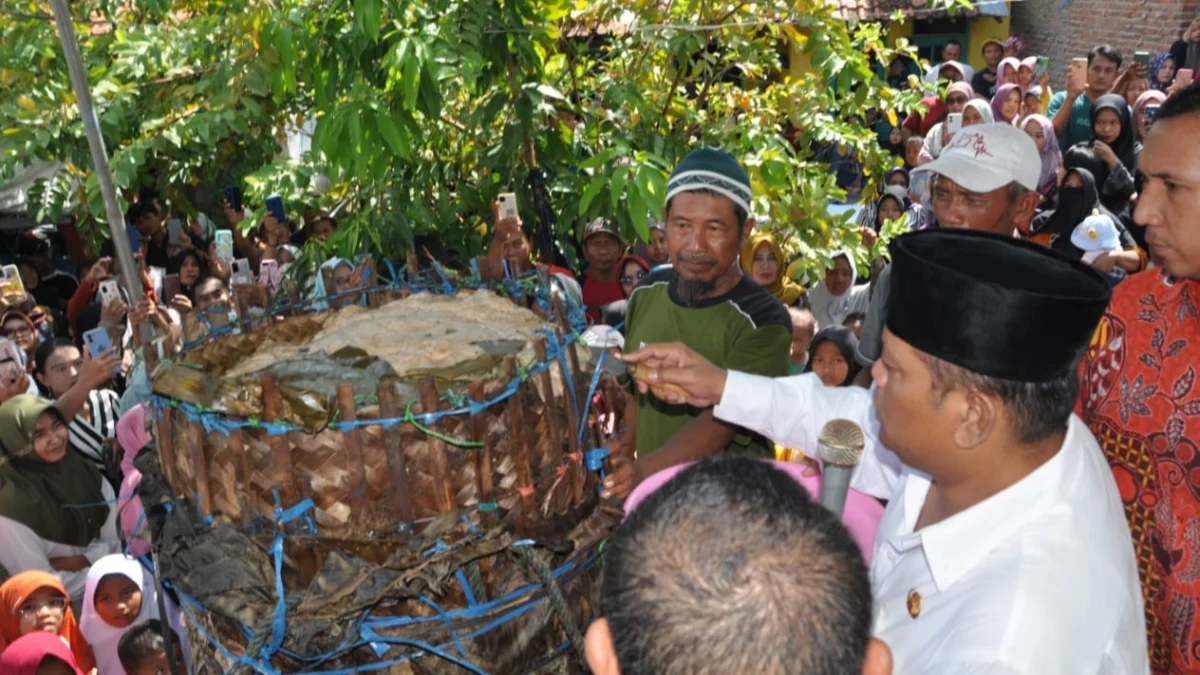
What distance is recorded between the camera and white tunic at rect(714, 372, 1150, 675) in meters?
1.43

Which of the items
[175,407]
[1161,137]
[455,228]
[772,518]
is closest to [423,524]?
[175,407]

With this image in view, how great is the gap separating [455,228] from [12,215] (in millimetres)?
6380

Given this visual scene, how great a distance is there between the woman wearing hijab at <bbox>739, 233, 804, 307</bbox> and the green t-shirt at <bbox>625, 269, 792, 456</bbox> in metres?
1.61

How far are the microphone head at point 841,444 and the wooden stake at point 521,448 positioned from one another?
61 cm

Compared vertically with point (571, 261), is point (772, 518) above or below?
above

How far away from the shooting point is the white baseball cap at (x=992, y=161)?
3.28 meters

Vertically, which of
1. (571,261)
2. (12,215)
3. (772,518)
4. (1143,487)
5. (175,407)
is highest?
(772,518)

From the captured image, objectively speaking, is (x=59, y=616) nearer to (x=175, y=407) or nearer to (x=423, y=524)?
(x=175, y=407)

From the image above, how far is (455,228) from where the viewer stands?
4680 mm

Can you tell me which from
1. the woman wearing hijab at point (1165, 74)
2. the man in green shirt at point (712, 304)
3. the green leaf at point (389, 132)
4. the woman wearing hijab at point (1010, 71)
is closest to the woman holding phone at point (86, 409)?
the green leaf at point (389, 132)

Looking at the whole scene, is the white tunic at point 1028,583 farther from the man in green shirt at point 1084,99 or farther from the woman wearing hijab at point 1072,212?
the man in green shirt at point 1084,99

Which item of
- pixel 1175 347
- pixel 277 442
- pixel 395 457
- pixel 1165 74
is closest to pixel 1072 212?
pixel 1165 74

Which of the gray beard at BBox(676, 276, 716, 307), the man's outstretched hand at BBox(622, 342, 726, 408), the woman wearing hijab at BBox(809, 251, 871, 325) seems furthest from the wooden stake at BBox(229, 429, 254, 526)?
the woman wearing hijab at BBox(809, 251, 871, 325)

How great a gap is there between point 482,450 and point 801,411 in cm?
89
